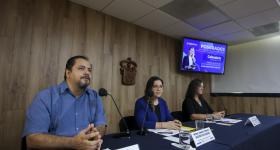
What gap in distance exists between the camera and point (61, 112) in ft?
4.78

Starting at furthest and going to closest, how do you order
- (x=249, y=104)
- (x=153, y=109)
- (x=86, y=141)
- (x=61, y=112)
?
(x=249, y=104) → (x=153, y=109) → (x=61, y=112) → (x=86, y=141)

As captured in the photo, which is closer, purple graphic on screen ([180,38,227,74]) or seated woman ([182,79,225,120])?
seated woman ([182,79,225,120])

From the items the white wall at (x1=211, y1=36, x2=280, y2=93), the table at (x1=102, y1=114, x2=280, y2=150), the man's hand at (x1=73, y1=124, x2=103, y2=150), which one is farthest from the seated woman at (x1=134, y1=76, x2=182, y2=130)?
the white wall at (x1=211, y1=36, x2=280, y2=93)

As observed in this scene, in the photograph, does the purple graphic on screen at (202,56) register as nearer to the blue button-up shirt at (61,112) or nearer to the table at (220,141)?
the table at (220,141)

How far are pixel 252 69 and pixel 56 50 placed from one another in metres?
4.19

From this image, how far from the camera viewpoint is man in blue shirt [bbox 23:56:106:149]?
1105 millimetres

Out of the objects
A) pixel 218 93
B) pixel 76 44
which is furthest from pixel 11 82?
pixel 218 93

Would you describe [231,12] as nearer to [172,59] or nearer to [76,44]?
[172,59]

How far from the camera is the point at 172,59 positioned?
4.09 m

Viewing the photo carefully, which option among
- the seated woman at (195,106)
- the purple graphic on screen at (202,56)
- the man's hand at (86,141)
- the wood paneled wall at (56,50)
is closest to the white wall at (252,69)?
the purple graphic on screen at (202,56)

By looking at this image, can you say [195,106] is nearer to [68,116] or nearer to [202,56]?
[202,56]

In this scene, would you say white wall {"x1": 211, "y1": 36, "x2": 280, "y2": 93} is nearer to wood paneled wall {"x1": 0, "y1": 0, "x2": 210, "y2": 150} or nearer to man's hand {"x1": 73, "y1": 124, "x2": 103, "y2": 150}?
wood paneled wall {"x1": 0, "y1": 0, "x2": 210, "y2": 150}

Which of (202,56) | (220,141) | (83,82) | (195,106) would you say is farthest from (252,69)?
(83,82)

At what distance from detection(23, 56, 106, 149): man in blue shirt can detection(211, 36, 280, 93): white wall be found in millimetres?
3892
